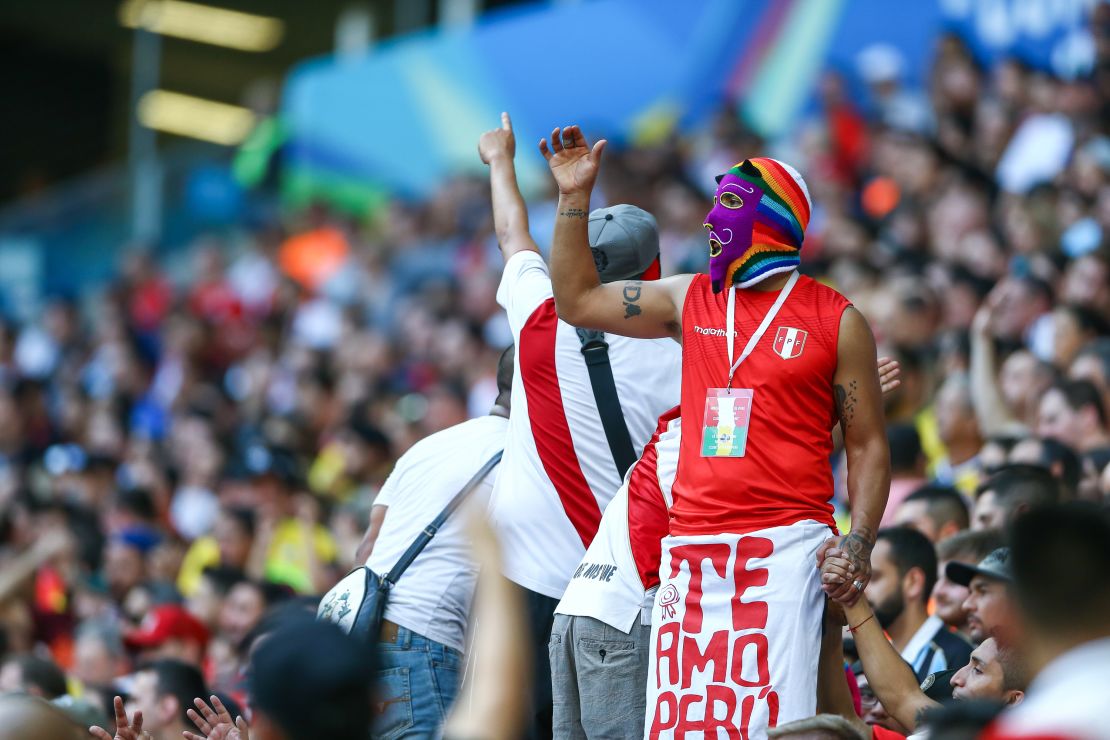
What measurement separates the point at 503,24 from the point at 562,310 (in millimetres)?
12342

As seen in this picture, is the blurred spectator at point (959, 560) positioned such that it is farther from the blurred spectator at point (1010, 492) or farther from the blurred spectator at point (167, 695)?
the blurred spectator at point (167, 695)

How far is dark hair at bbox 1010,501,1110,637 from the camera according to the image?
2.65 m

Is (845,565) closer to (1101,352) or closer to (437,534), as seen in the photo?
(437,534)

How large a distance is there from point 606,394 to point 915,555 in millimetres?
1567

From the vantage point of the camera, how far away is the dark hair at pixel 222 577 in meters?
8.21

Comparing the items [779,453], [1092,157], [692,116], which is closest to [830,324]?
[779,453]

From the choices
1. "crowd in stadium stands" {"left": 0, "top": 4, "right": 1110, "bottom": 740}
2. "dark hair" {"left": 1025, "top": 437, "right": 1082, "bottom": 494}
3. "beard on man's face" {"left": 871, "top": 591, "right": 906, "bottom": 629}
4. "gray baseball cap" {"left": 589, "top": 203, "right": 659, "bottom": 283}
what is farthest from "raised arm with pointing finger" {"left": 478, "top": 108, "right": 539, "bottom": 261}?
"dark hair" {"left": 1025, "top": 437, "right": 1082, "bottom": 494}

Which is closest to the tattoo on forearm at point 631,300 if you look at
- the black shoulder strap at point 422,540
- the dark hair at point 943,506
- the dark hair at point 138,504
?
the black shoulder strap at point 422,540

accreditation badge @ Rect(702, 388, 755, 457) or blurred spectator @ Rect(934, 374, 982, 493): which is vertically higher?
accreditation badge @ Rect(702, 388, 755, 457)

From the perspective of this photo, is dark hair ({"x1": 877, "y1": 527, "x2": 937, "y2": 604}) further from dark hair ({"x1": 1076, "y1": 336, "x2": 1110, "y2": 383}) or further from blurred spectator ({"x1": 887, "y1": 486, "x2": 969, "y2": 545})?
dark hair ({"x1": 1076, "y1": 336, "x2": 1110, "y2": 383})

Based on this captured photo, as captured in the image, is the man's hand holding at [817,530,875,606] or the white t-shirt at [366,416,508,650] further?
the white t-shirt at [366,416,508,650]

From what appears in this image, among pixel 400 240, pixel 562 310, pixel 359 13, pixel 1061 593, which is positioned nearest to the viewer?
pixel 1061 593

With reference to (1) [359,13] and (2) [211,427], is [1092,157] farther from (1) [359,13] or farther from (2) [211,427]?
(1) [359,13]

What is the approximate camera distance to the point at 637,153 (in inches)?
553
